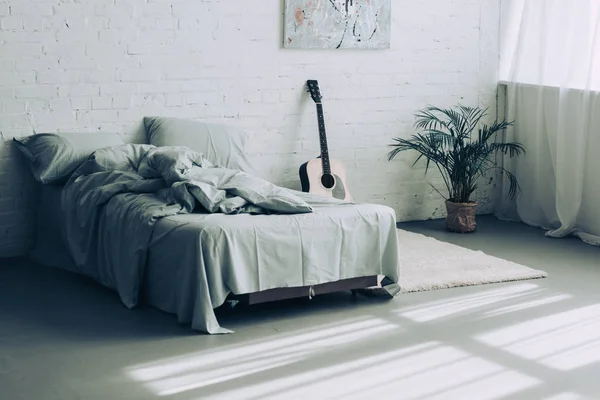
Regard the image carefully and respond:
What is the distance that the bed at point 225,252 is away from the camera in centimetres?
416

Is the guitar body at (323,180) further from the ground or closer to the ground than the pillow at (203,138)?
closer to the ground

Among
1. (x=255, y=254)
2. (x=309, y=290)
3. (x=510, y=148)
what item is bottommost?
(x=309, y=290)

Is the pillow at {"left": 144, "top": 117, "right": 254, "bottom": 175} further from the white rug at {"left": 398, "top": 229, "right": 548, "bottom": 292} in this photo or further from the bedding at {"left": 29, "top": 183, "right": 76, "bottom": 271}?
the white rug at {"left": 398, "top": 229, "right": 548, "bottom": 292}

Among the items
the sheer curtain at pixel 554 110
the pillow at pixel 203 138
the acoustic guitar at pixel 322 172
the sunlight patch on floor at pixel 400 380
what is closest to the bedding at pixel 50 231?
the pillow at pixel 203 138

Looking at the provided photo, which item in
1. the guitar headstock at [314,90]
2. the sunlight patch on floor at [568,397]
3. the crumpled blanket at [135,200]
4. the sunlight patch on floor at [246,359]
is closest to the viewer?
the sunlight patch on floor at [568,397]

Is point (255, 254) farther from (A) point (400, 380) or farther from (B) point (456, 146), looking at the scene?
(B) point (456, 146)

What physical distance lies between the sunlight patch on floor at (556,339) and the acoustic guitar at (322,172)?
2.06m

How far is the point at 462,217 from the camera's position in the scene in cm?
645

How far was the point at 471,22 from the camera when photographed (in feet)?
22.6

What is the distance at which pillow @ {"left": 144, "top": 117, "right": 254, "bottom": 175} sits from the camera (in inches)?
222

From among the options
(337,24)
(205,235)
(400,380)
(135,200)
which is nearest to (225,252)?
(205,235)

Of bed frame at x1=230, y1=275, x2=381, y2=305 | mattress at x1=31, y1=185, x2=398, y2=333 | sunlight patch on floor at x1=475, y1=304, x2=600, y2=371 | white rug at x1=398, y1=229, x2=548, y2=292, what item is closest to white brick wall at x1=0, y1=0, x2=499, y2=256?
white rug at x1=398, y1=229, x2=548, y2=292

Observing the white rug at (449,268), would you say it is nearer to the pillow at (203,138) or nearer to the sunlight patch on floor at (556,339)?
the sunlight patch on floor at (556,339)

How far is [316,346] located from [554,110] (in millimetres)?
3323
